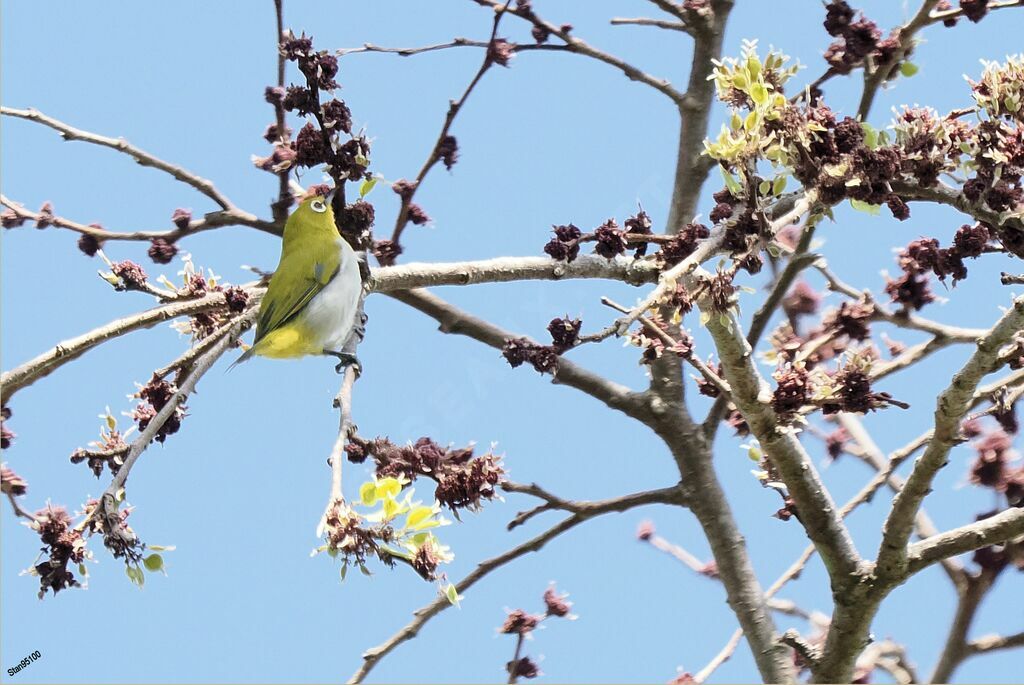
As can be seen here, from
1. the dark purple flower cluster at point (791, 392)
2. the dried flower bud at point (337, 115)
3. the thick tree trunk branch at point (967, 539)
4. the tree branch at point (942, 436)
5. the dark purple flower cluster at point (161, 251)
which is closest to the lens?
the tree branch at point (942, 436)

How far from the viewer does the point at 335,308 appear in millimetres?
3852

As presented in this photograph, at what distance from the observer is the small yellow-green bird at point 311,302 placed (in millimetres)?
3721

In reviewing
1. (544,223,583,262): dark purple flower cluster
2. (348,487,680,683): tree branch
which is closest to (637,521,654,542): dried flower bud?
(348,487,680,683): tree branch

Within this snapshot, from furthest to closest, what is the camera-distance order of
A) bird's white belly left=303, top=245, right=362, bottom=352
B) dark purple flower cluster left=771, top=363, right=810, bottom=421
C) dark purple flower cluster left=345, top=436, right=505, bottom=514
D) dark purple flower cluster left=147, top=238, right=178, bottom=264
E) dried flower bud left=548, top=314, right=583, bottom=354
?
dark purple flower cluster left=147, top=238, right=178, bottom=264 < bird's white belly left=303, top=245, right=362, bottom=352 < dark purple flower cluster left=771, top=363, right=810, bottom=421 < dark purple flower cluster left=345, top=436, right=505, bottom=514 < dried flower bud left=548, top=314, right=583, bottom=354

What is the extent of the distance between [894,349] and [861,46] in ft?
5.51

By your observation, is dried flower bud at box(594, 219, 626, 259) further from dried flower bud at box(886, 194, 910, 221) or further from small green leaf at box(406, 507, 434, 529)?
small green leaf at box(406, 507, 434, 529)

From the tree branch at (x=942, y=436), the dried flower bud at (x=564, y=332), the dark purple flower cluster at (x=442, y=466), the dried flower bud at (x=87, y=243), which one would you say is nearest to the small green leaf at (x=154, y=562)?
the dark purple flower cluster at (x=442, y=466)

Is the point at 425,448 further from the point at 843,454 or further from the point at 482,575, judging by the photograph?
the point at 843,454

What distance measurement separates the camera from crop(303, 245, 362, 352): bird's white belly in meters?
3.81

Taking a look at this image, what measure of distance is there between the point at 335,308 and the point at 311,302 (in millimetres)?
93

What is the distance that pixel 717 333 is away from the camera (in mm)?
3104

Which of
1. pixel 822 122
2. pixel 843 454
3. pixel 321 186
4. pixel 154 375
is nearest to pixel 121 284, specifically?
pixel 154 375

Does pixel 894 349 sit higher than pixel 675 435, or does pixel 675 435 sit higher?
pixel 894 349

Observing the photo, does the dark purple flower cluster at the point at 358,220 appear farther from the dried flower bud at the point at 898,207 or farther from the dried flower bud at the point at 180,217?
the dried flower bud at the point at 898,207
